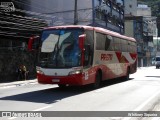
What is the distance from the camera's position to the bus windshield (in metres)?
17.2

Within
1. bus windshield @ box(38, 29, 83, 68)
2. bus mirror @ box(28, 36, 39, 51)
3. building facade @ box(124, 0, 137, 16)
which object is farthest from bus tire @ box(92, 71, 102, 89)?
building facade @ box(124, 0, 137, 16)

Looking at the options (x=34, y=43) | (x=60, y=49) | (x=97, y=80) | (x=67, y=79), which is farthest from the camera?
(x=97, y=80)

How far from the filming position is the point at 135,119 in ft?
34.2

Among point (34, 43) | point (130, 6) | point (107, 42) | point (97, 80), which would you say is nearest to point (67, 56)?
point (34, 43)

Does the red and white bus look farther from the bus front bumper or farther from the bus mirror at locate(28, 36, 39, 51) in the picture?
the bus mirror at locate(28, 36, 39, 51)

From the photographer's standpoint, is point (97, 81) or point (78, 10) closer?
point (97, 81)

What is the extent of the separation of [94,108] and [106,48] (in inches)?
379

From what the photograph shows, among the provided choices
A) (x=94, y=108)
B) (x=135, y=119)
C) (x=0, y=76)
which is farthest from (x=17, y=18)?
(x=135, y=119)

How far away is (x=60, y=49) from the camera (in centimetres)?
1734

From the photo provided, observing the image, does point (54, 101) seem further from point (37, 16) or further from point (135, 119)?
point (37, 16)

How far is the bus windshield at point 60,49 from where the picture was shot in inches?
678

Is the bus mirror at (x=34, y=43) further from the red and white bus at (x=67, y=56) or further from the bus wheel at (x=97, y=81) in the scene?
the bus wheel at (x=97, y=81)

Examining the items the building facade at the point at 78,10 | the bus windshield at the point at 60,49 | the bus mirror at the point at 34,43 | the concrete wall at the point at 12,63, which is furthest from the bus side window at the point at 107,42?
the building facade at the point at 78,10

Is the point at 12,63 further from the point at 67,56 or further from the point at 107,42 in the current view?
the point at 67,56
